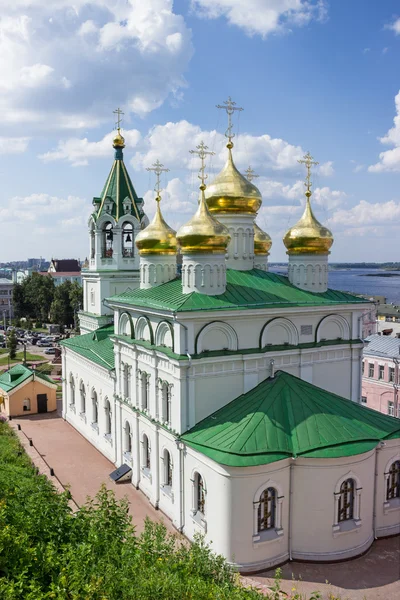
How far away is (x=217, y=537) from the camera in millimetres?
12297

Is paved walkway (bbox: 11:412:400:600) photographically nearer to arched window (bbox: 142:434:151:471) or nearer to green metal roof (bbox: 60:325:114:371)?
arched window (bbox: 142:434:151:471)

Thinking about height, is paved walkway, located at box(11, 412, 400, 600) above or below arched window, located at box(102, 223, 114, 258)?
below

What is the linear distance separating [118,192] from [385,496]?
54.0 ft

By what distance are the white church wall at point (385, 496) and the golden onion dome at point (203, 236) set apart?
6.87 meters

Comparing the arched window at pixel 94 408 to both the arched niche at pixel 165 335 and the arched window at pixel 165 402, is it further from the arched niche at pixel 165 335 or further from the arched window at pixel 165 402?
the arched niche at pixel 165 335

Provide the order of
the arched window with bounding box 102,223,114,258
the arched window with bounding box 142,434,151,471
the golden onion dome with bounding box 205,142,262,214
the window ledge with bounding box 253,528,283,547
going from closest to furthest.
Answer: the window ledge with bounding box 253,528,283,547 → the arched window with bounding box 142,434,151,471 → the golden onion dome with bounding box 205,142,262,214 → the arched window with bounding box 102,223,114,258

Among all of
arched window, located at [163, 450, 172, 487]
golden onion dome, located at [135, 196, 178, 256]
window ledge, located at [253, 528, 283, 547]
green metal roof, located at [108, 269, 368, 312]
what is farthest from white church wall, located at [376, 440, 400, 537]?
golden onion dome, located at [135, 196, 178, 256]

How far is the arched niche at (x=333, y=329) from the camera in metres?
15.6

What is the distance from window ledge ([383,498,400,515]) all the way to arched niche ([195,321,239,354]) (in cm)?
559

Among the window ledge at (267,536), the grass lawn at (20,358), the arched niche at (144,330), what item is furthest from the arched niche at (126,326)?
the grass lawn at (20,358)

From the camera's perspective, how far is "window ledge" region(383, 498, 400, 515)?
1355 cm

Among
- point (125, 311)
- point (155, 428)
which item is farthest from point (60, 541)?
point (125, 311)

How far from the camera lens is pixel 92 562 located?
7949mm

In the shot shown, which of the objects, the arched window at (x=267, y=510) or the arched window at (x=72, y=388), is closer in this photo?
the arched window at (x=267, y=510)
